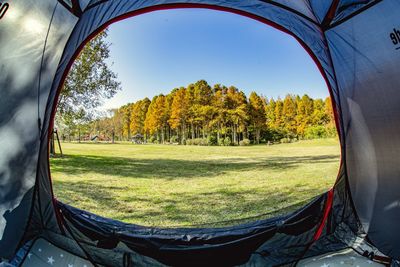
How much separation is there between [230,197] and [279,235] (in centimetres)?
417

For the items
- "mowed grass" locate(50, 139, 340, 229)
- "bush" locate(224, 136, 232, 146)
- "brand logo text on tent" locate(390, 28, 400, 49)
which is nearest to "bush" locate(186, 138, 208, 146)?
"bush" locate(224, 136, 232, 146)

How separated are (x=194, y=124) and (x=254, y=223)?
825 inches

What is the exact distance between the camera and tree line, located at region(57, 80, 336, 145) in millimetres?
21906

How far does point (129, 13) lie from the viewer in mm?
2012

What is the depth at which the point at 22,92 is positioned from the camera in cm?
153

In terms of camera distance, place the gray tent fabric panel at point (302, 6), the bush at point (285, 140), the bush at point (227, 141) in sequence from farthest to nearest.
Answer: the bush at point (285, 140), the bush at point (227, 141), the gray tent fabric panel at point (302, 6)

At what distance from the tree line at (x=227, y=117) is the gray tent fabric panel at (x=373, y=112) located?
63.7 feet

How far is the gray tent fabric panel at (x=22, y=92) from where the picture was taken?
1.45m

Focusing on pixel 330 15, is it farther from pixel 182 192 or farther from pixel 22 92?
pixel 182 192

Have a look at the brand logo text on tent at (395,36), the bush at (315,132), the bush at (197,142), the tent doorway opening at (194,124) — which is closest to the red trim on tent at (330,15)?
the brand logo text on tent at (395,36)

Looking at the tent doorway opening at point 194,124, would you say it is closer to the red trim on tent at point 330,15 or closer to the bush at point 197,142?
the bush at point 197,142

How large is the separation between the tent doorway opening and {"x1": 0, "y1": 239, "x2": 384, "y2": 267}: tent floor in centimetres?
100

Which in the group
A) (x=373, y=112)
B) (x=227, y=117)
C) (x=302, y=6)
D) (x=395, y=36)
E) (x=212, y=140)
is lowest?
(x=212, y=140)

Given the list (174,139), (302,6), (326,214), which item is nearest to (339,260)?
(326,214)
